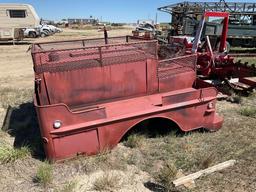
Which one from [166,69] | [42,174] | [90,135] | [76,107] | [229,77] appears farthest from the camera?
[229,77]

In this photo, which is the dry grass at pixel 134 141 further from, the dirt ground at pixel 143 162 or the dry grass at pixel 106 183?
the dry grass at pixel 106 183

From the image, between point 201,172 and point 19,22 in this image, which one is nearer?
point 201,172

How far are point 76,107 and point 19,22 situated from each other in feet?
65.1

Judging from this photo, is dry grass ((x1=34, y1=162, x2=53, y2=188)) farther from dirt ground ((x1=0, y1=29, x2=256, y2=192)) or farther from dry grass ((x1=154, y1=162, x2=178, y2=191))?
dry grass ((x1=154, y1=162, x2=178, y2=191))

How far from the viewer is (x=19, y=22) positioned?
22.5 meters

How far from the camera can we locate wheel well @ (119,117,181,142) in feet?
16.7

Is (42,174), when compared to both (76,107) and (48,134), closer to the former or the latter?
(48,134)

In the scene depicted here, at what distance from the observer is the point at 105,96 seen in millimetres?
4742

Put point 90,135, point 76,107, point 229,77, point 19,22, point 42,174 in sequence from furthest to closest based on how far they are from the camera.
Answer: point 19,22 < point 229,77 < point 76,107 < point 90,135 < point 42,174

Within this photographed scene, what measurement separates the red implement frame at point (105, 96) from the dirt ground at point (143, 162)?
0.22 metres

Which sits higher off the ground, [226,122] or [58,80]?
Answer: [58,80]

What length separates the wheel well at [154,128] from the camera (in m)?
5.09

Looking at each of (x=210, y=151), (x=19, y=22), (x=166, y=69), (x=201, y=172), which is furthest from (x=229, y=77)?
(x=19, y=22)

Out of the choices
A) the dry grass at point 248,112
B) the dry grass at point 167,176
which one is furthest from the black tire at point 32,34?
the dry grass at point 167,176
